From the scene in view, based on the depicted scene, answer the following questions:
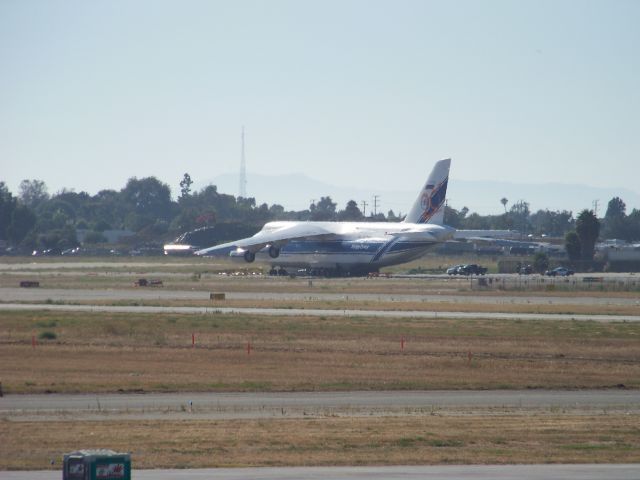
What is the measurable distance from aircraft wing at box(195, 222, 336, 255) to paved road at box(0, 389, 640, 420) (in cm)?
7005

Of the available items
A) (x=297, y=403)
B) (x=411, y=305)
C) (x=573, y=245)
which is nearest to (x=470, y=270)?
(x=573, y=245)

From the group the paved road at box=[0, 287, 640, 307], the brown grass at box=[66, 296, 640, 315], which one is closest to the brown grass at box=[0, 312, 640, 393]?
the brown grass at box=[66, 296, 640, 315]

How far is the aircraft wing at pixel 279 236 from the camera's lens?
100300 millimetres

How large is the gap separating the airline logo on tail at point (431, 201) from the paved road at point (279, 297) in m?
32.1

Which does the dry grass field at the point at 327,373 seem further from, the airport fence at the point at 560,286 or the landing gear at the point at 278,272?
the landing gear at the point at 278,272

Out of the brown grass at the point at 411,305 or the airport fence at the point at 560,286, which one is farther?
the airport fence at the point at 560,286

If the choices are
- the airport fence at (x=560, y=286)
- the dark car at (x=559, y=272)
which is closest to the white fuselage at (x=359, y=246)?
the airport fence at (x=560, y=286)

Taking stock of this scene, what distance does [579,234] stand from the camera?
130m

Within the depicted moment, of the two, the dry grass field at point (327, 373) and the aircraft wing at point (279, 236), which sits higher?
the aircraft wing at point (279, 236)

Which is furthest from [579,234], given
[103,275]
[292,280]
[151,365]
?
[151,365]

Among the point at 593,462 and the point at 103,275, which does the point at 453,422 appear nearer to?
the point at 593,462

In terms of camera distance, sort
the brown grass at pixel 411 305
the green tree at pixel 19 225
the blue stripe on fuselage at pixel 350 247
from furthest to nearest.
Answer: the green tree at pixel 19 225 → the blue stripe on fuselage at pixel 350 247 → the brown grass at pixel 411 305

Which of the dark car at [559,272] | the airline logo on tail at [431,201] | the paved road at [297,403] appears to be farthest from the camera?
the airline logo on tail at [431,201]

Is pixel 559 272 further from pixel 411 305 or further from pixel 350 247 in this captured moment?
pixel 411 305
